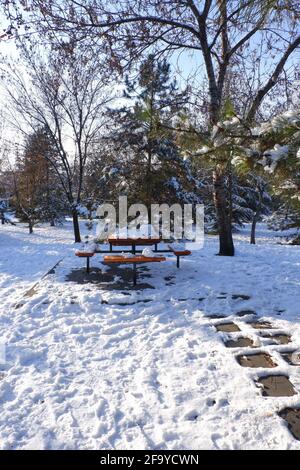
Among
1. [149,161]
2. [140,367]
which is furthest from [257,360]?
[149,161]

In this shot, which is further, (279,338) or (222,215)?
(222,215)

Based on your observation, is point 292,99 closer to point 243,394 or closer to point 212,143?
point 212,143

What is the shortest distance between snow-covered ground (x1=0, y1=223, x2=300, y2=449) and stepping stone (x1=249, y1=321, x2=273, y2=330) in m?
0.09

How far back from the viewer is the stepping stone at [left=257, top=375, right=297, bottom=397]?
8.62 ft

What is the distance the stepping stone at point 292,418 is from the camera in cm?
220

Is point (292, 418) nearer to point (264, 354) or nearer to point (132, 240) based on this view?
point (264, 354)

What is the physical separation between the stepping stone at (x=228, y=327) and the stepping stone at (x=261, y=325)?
0.77 ft

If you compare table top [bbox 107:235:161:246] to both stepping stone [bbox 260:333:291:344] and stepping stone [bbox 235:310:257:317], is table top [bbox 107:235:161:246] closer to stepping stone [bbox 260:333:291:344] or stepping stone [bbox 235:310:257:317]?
stepping stone [bbox 235:310:257:317]

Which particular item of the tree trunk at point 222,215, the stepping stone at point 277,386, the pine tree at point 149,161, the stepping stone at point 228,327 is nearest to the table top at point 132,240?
the tree trunk at point 222,215

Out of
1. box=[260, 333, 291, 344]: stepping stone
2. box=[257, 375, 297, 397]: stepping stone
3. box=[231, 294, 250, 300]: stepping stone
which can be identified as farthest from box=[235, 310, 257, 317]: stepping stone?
box=[257, 375, 297, 397]: stepping stone

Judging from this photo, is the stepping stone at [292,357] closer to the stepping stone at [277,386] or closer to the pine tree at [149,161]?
the stepping stone at [277,386]

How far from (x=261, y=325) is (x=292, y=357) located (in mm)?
826

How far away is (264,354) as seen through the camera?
3.30m
